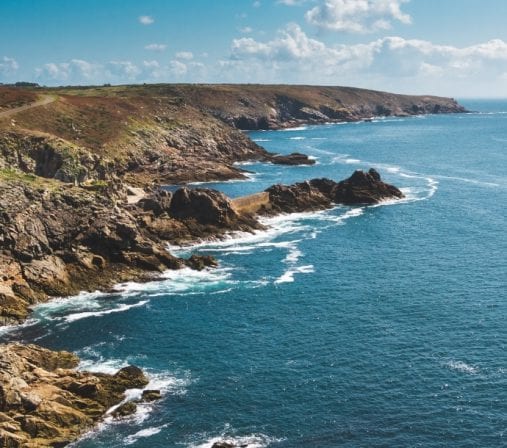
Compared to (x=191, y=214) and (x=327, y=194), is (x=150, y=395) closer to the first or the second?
(x=191, y=214)

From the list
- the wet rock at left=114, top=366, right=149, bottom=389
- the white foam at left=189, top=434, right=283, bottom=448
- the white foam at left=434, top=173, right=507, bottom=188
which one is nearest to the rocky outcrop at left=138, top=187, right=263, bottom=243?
the wet rock at left=114, top=366, right=149, bottom=389

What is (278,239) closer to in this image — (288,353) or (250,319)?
(250,319)

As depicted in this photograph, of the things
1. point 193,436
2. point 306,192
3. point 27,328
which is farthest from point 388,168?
point 193,436

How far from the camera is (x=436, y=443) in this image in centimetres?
5066

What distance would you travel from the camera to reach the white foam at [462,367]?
62247 mm

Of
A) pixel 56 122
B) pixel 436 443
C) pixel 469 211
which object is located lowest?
pixel 436 443

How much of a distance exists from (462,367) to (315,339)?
16.4 metres

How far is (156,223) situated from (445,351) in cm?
6129

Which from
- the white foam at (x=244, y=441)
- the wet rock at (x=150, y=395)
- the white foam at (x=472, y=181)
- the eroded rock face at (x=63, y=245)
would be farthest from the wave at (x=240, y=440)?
the white foam at (x=472, y=181)

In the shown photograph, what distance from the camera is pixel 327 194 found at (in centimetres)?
14588

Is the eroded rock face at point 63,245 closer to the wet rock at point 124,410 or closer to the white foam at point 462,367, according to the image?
the wet rock at point 124,410

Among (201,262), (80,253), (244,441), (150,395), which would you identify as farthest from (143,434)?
(201,262)

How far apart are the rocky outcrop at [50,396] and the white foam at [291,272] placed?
1347 inches

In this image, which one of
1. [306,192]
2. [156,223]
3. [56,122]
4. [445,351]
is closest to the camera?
[445,351]
